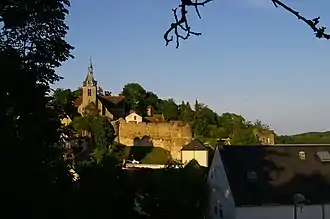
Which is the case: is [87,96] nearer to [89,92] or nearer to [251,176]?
Answer: [89,92]

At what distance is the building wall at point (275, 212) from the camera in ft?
77.0

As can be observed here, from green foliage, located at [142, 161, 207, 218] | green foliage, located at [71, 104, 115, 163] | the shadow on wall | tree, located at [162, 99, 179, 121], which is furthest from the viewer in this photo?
tree, located at [162, 99, 179, 121]

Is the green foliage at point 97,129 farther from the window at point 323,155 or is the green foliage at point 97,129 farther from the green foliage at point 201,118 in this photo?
the window at point 323,155

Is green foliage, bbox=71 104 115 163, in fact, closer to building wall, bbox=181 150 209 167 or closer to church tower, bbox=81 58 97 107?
building wall, bbox=181 150 209 167

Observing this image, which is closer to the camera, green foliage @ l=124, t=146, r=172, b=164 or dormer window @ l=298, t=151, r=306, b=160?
dormer window @ l=298, t=151, r=306, b=160

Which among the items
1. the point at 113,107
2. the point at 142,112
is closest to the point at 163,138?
the point at 113,107

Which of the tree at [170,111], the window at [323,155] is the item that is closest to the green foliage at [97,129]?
the tree at [170,111]

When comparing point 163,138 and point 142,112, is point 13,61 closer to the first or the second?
point 163,138

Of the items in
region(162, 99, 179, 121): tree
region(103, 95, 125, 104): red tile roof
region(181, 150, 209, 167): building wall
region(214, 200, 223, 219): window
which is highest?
region(103, 95, 125, 104): red tile roof

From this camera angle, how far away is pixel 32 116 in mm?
18203

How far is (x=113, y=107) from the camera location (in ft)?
264

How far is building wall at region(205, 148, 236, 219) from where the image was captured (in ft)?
80.8

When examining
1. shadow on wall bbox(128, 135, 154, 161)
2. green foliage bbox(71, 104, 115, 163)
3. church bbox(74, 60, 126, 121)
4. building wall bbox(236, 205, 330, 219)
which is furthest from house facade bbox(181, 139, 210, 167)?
building wall bbox(236, 205, 330, 219)

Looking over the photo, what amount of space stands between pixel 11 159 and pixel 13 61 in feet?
12.4
